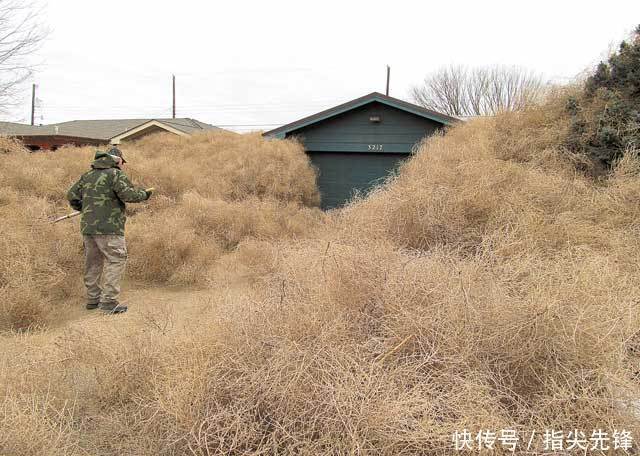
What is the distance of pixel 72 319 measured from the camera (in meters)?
4.54

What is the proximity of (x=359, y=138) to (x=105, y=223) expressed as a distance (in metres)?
7.23

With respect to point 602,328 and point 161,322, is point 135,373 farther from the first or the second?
point 602,328

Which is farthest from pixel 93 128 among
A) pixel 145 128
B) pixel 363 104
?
pixel 363 104

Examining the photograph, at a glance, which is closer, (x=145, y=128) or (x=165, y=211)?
(x=165, y=211)

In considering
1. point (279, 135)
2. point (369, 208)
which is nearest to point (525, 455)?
point (369, 208)

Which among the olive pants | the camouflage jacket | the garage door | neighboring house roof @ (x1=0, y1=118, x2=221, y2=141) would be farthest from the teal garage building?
neighboring house roof @ (x1=0, y1=118, x2=221, y2=141)

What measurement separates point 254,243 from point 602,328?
5.03 meters

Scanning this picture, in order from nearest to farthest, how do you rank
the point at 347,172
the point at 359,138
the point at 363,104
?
1. the point at 363,104
2. the point at 359,138
3. the point at 347,172

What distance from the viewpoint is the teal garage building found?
10023mm

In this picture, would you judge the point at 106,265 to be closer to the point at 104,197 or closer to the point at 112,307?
the point at 112,307

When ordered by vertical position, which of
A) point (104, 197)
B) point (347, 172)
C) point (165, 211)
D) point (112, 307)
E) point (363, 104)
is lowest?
point (112, 307)

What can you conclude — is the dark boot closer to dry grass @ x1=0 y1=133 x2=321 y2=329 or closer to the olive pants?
the olive pants

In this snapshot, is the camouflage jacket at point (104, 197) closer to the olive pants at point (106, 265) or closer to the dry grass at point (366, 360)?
the olive pants at point (106, 265)

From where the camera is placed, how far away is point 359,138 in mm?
10539
